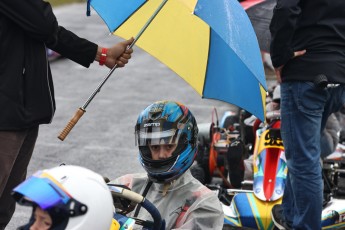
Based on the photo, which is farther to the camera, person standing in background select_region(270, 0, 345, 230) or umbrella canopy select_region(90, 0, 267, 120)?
person standing in background select_region(270, 0, 345, 230)

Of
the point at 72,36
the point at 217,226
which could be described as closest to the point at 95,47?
the point at 72,36

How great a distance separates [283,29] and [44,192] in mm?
2480

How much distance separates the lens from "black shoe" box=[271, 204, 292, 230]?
235 inches

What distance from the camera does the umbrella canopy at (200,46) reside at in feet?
15.9

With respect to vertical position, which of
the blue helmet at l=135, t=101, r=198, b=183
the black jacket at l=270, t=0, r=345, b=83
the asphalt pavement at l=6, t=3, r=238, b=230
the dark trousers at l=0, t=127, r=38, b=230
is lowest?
the asphalt pavement at l=6, t=3, r=238, b=230

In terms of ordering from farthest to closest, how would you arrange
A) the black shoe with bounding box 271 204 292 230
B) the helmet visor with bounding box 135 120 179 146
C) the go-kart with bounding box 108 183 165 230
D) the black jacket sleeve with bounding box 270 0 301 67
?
the black shoe with bounding box 271 204 292 230, the black jacket sleeve with bounding box 270 0 301 67, the helmet visor with bounding box 135 120 179 146, the go-kart with bounding box 108 183 165 230

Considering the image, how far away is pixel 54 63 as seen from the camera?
1485 cm

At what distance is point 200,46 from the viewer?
521cm

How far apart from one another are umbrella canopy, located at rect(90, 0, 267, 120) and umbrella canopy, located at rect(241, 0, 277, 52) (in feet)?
4.55

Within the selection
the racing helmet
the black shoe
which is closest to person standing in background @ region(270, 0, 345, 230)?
the black shoe

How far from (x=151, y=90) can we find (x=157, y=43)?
23.6 feet

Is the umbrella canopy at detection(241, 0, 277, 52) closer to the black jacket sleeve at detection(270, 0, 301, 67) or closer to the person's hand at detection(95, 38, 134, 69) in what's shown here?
the black jacket sleeve at detection(270, 0, 301, 67)

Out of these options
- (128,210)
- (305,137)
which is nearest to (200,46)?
(305,137)

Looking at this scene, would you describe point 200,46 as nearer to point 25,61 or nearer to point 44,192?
point 25,61
